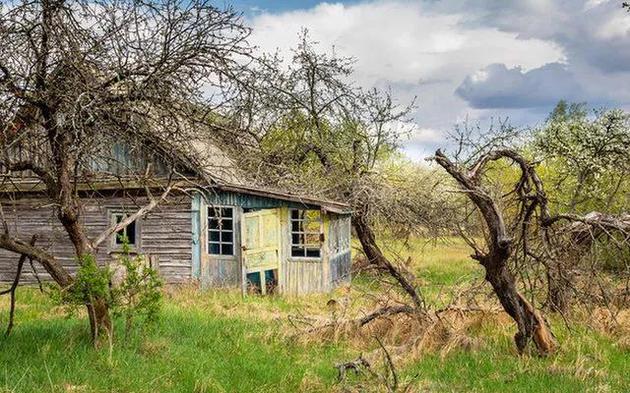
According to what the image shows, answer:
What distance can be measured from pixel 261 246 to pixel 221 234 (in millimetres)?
1322

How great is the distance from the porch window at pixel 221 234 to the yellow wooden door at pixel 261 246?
0.61m

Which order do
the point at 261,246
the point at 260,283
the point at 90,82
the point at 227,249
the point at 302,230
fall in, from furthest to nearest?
1. the point at 302,230
2. the point at 260,283
3. the point at 227,249
4. the point at 261,246
5. the point at 90,82

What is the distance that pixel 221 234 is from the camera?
58.7 feet

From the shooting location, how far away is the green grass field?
6.71 m

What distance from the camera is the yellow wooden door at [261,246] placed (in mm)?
17125

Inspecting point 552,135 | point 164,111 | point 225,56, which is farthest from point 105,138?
point 552,135

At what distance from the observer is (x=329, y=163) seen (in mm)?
20062

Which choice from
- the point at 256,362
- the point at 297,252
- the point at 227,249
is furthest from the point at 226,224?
the point at 256,362

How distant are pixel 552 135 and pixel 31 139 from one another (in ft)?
68.8

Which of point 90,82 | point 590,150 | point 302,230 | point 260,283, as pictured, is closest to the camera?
point 90,82

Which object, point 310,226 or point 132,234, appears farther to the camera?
Answer: point 310,226

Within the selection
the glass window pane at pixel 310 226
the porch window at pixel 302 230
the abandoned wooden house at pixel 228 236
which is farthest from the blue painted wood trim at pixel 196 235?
the glass window pane at pixel 310 226

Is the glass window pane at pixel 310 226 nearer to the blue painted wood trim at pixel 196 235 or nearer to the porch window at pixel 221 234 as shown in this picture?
the porch window at pixel 221 234

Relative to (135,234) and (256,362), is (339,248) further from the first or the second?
(256,362)
